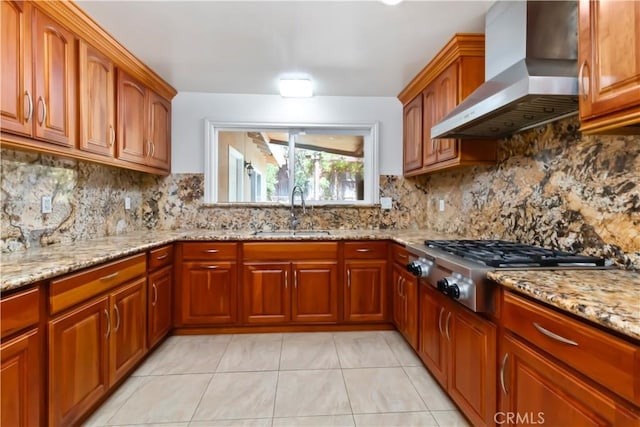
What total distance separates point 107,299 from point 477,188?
2697 mm

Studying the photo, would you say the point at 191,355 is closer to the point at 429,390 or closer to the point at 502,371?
the point at 429,390

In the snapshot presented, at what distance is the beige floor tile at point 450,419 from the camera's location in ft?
5.72

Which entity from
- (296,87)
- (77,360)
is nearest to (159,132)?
(296,87)

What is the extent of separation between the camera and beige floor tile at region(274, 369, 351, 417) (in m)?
1.86

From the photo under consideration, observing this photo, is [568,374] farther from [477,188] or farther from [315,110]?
[315,110]

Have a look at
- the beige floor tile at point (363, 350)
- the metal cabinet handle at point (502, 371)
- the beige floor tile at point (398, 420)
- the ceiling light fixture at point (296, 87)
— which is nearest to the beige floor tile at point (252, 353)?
the beige floor tile at point (363, 350)

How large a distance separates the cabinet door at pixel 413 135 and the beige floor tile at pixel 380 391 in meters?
1.80

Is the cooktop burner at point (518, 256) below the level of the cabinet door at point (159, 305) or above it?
above

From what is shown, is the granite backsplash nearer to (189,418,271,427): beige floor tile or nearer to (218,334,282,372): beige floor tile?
(218,334,282,372): beige floor tile

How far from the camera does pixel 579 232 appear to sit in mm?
1689

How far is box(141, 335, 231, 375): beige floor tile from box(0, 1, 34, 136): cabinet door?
170 cm

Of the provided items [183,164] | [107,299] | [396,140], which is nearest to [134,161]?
[183,164]

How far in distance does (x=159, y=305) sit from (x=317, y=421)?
61.0 inches

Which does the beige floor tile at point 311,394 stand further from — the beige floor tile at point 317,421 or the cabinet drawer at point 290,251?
the cabinet drawer at point 290,251
